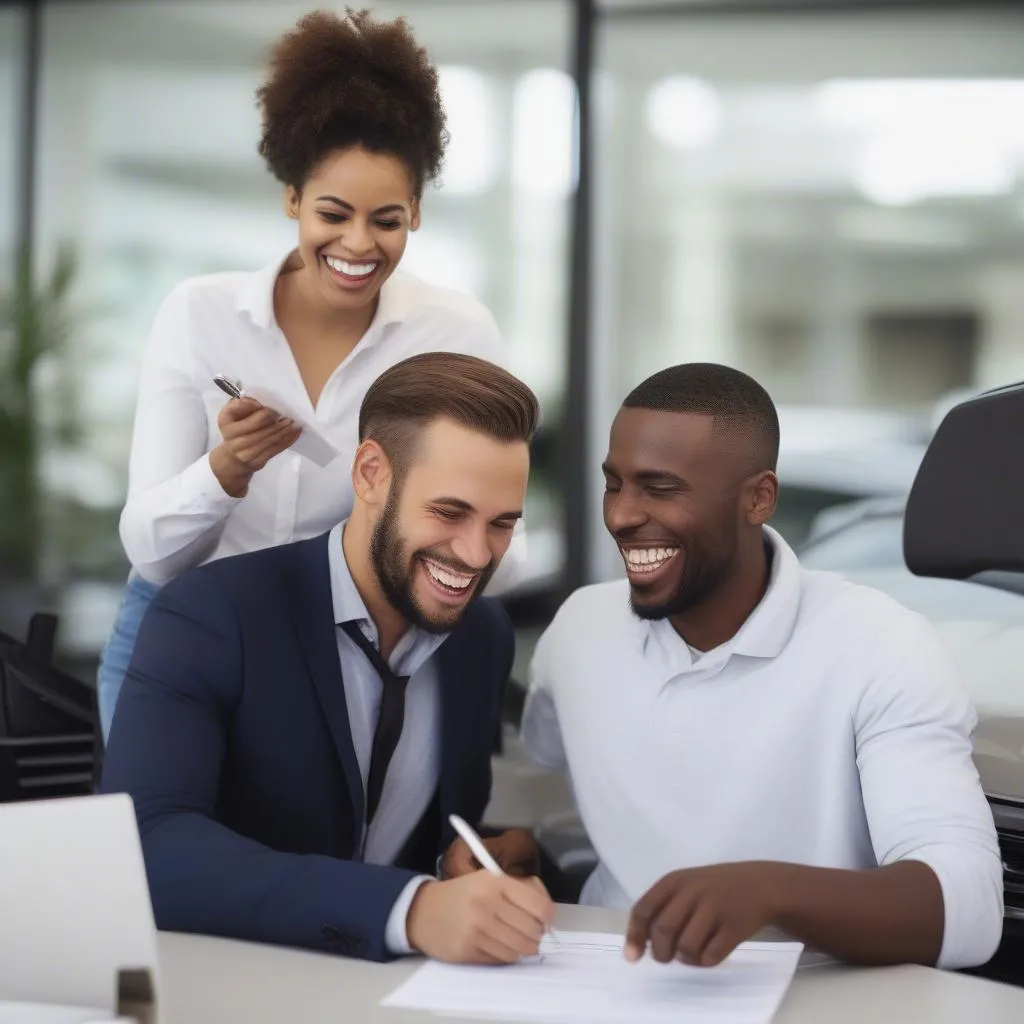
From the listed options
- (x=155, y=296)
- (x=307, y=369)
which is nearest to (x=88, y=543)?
(x=155, y=296)

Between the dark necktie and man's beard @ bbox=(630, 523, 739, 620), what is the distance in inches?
→ 11.3

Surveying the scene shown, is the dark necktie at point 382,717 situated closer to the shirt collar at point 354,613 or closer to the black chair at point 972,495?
the shirt collar at point 354,613

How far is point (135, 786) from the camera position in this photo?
4.75 ft

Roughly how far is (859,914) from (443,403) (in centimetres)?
68

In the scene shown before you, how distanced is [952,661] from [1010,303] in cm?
360

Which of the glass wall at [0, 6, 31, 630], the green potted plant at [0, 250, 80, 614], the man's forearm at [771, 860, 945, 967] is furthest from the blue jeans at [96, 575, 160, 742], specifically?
the green potted plant at [0, 250, 80, 614]

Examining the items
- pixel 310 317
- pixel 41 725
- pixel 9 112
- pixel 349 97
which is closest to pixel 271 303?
pixel 310 317

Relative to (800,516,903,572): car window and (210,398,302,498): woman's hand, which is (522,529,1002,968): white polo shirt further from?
(800,516,903,572): car window

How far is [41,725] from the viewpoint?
2096 mm

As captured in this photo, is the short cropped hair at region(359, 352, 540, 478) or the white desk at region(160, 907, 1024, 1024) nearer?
the white desk at region(160, 907, 1024, 1024)

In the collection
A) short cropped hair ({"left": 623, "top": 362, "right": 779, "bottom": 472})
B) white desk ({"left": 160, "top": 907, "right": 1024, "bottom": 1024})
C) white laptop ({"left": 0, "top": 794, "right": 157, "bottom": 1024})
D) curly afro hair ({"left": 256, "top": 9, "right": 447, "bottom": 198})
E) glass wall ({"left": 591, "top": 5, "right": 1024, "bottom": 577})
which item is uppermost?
glass wall ({"left": 591, "top": 5, "right": 1024, "bottom": 577})

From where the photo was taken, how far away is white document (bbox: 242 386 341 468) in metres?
1.67

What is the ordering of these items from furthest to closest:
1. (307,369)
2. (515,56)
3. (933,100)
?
(515,56) → (933,100) → (307,369)

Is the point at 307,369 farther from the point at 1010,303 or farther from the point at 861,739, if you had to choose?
the point at 1010,303
